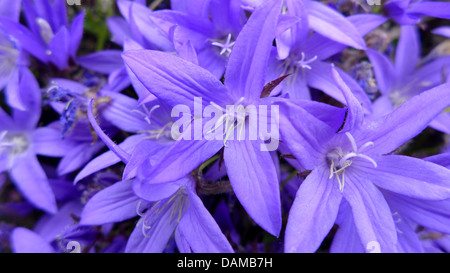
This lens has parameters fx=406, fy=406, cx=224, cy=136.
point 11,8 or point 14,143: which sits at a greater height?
point 11,8

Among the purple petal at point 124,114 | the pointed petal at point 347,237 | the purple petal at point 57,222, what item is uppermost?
the purple petal at point 124,114

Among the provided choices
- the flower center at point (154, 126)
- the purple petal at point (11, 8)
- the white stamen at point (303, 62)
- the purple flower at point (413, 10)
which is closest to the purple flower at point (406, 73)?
the purple flower at point (413, 10)

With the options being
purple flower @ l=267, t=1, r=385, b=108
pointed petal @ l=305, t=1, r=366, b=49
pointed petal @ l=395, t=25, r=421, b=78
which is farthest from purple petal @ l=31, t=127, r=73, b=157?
pointed petal @ l=395, t=25, r=421, b=78

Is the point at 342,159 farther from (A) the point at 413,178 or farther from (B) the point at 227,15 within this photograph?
(B) the point at 227,15

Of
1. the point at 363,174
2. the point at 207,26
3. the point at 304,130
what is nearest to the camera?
the point at 304,130

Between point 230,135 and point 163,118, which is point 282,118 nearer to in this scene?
point 230,135

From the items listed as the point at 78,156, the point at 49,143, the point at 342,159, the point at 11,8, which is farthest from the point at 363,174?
the point at 11,8

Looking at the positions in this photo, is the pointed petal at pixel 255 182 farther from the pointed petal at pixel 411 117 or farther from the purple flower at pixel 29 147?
the purple flower at pixel 29 147
